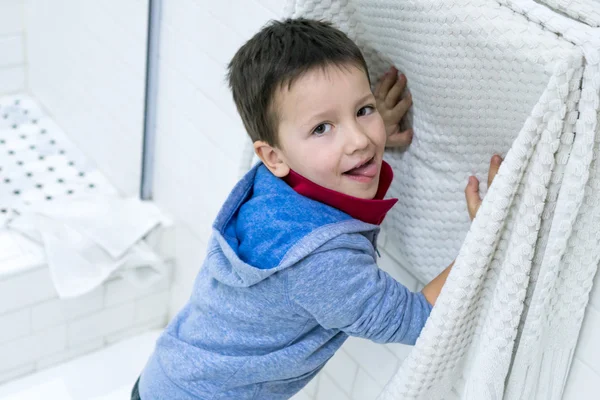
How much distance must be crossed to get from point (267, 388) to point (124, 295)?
0.72m

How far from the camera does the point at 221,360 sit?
104 centimetres

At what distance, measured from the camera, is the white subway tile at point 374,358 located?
125 cm

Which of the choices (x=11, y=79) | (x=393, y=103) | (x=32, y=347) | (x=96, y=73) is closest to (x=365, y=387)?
(x=393, y=103)

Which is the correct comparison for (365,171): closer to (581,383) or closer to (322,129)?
(322,129)

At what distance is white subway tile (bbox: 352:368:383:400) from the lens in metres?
1.29

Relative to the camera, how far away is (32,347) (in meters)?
1.65

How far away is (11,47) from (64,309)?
0.67m

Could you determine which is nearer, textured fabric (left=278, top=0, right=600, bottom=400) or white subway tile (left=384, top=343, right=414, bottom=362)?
textured fabric (left=278, top=0, right=600, bottom=400)

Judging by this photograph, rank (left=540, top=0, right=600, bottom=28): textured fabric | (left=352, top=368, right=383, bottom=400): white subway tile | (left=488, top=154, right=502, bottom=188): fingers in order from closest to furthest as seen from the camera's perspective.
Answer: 1. (left=540, top=0, right=600, bottom=28): textured fabric
2. (left=488, top=154, right=502, bottom=188): fingers
3. (left=352, top=368, right=383, bottom=400): white subway tile

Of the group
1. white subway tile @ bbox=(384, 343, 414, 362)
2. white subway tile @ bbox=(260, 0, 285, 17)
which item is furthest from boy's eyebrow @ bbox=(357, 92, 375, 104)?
white subway tile @ bbox=(384, 343, 414, 362)

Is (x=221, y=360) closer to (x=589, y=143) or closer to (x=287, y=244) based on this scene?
(x=287, y=244)

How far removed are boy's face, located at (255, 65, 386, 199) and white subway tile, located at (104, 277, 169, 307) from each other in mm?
853

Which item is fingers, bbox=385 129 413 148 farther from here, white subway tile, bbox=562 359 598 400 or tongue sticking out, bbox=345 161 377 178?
white subway tile, bbox=562 359 598 400

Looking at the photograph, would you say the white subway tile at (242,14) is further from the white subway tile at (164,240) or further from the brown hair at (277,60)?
the white subway tile at (164,240)
